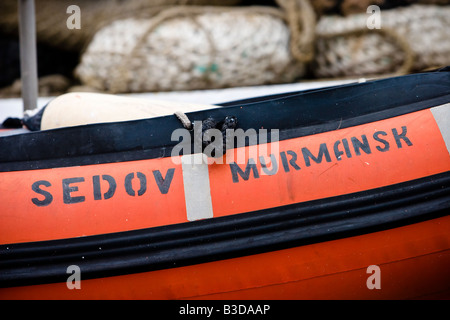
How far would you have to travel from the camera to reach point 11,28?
2.35 m

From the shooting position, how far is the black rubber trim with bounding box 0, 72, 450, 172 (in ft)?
2.66

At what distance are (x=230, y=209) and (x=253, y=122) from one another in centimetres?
18

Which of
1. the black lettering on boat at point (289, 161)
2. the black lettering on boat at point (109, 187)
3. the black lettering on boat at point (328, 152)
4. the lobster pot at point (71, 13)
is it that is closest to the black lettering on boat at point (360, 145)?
the black lettering on boat at point (328, 152)

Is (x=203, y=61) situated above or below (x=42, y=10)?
below

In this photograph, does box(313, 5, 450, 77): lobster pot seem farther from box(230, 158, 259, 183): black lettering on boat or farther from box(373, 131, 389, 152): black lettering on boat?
box(230, 158, 259, 183): black lettering on boat

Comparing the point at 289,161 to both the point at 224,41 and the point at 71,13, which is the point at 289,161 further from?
the point at 71,13

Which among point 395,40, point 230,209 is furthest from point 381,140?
point 395,40

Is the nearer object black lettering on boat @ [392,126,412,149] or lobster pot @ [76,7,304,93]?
A: black lettering on boat @ [392,126,412,149]

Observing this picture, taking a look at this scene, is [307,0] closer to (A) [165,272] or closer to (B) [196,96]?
(B) [196,96]

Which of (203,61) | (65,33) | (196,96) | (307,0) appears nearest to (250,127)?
(196,96)

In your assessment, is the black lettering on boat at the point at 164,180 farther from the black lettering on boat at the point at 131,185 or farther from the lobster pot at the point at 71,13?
the lobster pot at the point at 71,13

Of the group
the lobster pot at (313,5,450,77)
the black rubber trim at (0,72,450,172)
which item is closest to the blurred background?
the lobster pot at (313,5,450,77)

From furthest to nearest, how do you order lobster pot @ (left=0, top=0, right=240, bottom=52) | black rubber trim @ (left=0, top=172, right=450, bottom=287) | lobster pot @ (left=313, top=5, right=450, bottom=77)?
lobster pot @ (left=0, top=0, right=240, bottom=52) < lobster pot @ (left=313, top=5, right=450, bottom=77) < black rubber trim @ (left=0, top=172, right=450, bottom=287)

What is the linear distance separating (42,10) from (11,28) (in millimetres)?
213
